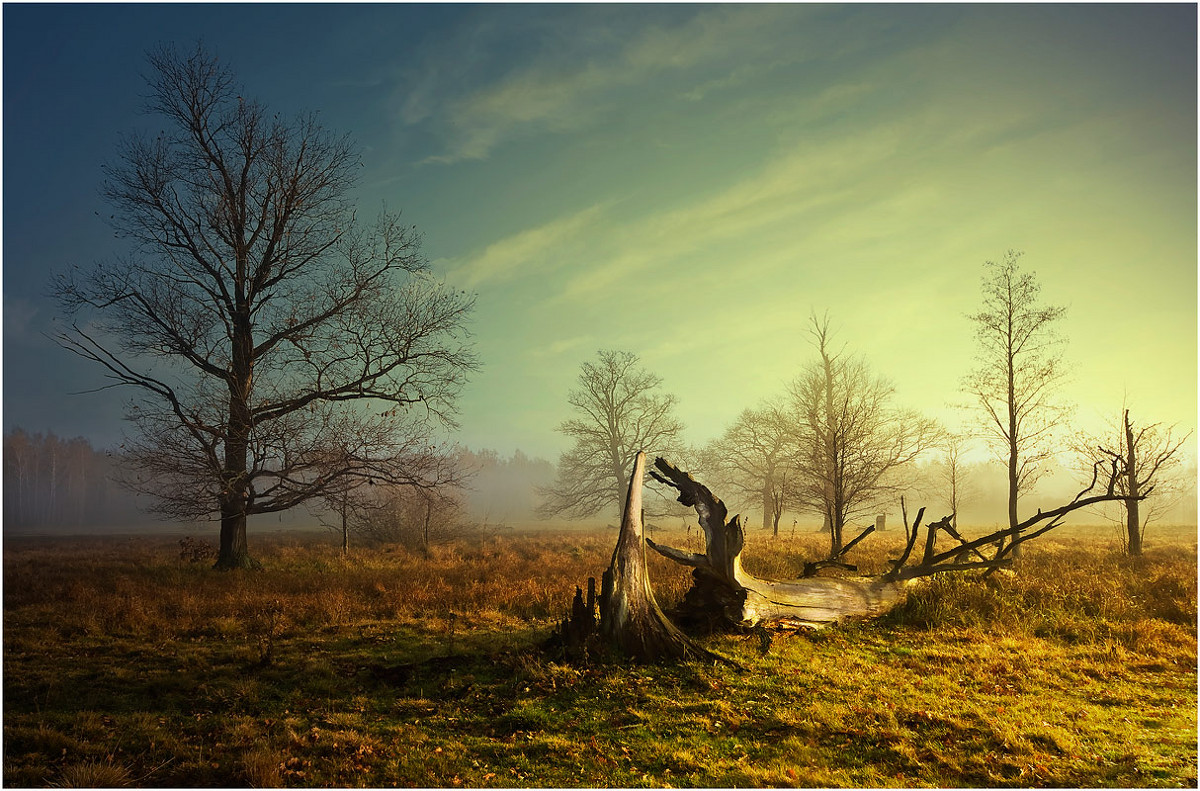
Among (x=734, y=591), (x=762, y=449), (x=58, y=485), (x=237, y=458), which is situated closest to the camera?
(x=734, y=591)

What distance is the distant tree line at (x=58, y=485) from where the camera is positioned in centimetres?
9056

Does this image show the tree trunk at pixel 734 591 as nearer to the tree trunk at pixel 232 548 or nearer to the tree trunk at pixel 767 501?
the tree trunk at pixel 232 548

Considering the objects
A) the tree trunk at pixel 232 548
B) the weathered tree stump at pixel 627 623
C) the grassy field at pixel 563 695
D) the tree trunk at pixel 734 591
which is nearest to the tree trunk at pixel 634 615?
the weathered tree stump at pixel 627 623

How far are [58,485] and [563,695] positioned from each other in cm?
12904

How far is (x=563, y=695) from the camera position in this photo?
301 inches

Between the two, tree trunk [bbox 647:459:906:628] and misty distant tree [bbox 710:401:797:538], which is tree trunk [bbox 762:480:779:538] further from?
tree trunk [bbox 647:459:906:628]

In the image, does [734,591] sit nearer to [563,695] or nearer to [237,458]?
[563,695]

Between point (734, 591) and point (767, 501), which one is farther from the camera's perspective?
point (767, 501)

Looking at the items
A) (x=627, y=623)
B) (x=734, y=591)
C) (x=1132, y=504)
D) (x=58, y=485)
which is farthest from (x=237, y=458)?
(x=58, y=485)

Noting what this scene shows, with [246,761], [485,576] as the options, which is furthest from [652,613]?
[485,576]

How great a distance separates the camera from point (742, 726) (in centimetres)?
684

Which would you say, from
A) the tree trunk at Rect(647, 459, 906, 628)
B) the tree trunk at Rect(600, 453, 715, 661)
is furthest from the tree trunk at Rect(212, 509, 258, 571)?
the tree trunk at Rect(647, 459, 906, 628)

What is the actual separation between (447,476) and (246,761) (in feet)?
45.1

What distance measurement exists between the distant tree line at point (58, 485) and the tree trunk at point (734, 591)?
342ft
